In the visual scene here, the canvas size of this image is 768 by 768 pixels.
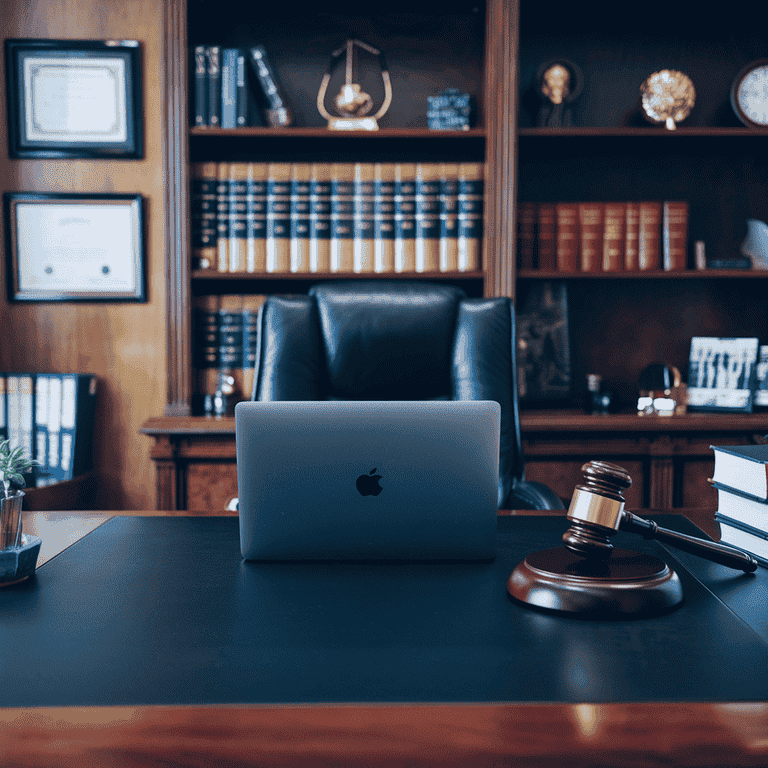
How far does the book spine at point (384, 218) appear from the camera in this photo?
87.7 inches

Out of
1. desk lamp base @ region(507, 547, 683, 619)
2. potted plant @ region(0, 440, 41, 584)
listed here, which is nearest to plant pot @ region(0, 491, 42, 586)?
potted plant @ region(0, 440, 41, 584)

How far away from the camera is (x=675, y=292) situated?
8.21 feet

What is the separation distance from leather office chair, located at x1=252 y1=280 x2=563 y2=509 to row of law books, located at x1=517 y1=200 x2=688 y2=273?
745mm

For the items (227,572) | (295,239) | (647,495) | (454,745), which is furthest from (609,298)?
(454,745)

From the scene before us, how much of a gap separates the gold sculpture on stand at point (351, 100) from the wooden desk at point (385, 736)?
199 centimetres

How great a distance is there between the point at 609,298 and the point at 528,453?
0.75 m

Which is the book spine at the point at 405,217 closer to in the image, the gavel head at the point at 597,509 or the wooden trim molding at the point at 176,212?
the wooden trim molding at the point at 176,212

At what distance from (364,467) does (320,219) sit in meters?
1.55

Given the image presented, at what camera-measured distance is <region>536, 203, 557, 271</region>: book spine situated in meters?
2.28

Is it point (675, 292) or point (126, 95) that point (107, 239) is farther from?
point (675, 292)

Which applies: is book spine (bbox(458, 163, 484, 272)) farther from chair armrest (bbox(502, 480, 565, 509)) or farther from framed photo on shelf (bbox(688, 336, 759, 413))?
chair armrest (bbox(502, 480, 565, 509))

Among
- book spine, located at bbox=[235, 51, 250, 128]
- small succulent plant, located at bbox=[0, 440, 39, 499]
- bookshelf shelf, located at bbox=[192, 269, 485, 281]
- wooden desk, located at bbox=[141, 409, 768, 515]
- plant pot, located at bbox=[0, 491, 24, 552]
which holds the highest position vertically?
book spine, located at bbox=[235, 51, 250, 128]

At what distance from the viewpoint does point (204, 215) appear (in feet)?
7.39

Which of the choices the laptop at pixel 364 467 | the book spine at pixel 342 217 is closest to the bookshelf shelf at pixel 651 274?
the book spine at pixel 342 217
